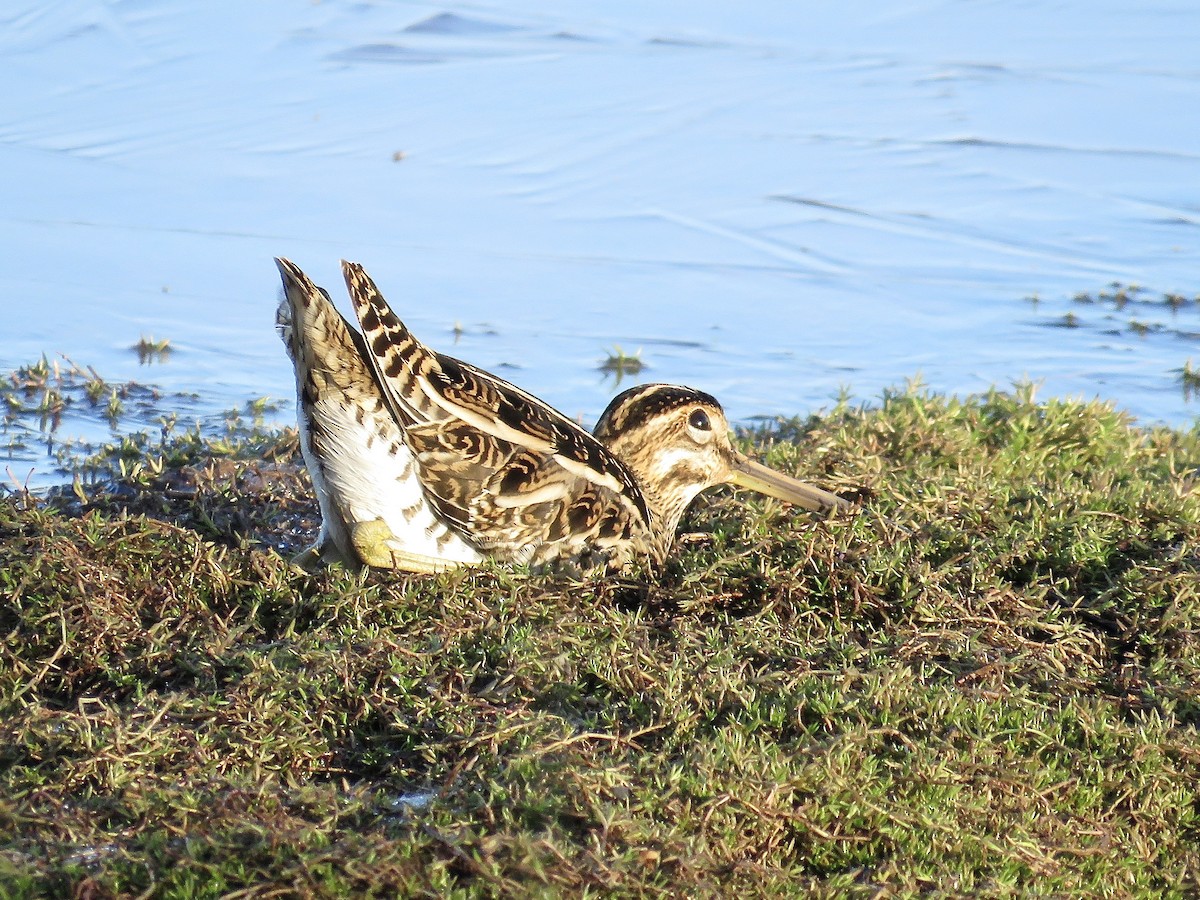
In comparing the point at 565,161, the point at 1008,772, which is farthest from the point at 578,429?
the point at 565,161

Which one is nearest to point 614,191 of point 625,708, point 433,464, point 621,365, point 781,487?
point 621,365

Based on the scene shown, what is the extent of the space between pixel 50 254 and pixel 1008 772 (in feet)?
23.1

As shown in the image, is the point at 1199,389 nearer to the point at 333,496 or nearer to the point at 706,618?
the point at 706,618

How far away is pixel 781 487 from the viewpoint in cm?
605

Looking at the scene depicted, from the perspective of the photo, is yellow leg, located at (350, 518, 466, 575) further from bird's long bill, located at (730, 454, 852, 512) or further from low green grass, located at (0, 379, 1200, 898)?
bird's long bill, located at (730, 454, 852, 512)

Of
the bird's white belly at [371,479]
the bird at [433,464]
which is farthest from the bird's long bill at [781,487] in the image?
the bird's white belly at [371,479]

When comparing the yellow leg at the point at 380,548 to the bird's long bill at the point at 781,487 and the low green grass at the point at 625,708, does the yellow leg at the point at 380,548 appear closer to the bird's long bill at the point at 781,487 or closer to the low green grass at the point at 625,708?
the low green grass at the point at 625,708

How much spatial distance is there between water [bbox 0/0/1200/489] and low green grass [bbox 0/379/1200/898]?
2.87m

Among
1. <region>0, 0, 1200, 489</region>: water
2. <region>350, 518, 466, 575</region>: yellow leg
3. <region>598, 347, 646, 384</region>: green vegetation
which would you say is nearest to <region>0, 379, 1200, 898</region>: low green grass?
<region>350, 518, 466, 575</region>: yellow leg

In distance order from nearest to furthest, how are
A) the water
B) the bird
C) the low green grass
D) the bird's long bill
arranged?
the low green grass → the bird → the bird's long bill → the water

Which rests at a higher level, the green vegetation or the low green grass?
the green vegetation

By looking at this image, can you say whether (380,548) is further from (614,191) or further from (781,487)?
(614,191)

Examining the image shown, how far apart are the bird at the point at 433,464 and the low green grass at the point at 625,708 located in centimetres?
21

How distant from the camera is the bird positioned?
17.0ft
